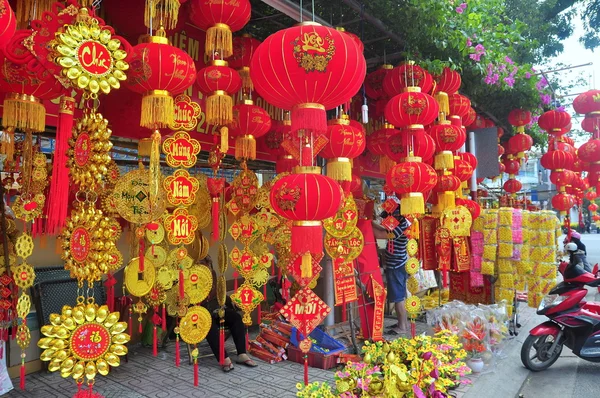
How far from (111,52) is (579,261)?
595 centimetres

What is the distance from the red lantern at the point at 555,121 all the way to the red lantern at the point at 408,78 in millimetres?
4920

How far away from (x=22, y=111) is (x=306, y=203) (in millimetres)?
1528

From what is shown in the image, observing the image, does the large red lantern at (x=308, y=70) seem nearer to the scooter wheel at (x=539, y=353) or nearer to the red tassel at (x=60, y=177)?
the red tassel at (x=60, y=177)

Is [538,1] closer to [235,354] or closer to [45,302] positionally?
[235,354]

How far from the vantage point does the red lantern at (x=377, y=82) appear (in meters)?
4.79

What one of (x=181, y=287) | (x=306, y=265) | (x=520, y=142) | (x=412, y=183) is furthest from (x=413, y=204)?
(x=520, y=142)

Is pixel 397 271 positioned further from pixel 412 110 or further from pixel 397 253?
pixel 412 110

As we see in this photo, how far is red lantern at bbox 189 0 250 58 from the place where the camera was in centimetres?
290

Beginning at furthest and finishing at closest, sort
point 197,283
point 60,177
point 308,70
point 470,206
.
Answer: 1. point 470,206
2. point 197,283
3. point 308,70
4. point 60,177

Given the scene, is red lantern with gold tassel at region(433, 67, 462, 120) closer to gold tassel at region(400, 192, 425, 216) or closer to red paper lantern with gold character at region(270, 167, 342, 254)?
gold tassel at region(400, 192, 425, 216)

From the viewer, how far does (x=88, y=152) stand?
202 centimetres

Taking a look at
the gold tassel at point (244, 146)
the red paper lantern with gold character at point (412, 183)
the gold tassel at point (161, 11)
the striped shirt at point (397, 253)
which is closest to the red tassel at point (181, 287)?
the gold tassel at point (244, 146)

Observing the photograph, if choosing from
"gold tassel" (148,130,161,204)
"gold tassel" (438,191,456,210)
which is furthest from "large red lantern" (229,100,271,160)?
"gold tassel" (438,191,456,210)

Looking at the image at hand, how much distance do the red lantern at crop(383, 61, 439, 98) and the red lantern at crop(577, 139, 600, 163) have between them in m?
5.54
